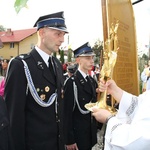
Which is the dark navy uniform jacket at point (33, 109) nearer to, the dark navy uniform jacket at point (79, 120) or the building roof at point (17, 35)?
the dark navy uniform jacket at point (79, 120)

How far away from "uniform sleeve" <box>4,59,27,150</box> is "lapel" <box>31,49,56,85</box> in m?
0.21

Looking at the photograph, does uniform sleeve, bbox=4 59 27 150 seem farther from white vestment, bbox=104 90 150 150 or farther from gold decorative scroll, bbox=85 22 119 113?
white vestment, bbox=104 90 150 150

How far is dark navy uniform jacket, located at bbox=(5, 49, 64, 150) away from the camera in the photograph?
7.07ft

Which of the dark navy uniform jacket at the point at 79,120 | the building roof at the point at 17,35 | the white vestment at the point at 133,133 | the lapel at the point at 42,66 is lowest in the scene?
the dark navy uniform jacket at the point at 79,120

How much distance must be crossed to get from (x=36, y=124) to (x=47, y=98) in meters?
0.27

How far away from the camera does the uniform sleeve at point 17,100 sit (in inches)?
A: 84.4

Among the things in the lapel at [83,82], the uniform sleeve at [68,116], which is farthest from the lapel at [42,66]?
the lapel at [83,82]

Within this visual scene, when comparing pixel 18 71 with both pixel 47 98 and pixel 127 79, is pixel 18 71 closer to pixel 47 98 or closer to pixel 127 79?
pixel 47 98

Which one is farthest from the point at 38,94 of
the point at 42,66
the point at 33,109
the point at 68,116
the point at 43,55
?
the point at 68,116

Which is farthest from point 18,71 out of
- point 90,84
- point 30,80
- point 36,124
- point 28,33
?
point 28,33

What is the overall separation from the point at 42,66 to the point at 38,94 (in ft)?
0.95

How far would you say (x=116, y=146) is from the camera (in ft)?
4.45

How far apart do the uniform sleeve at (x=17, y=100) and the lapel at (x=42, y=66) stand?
206 mm

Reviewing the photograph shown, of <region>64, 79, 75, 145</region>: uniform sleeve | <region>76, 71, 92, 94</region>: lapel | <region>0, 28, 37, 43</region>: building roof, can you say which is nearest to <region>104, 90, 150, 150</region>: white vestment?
<region>64, 79, 75, 145</region>: uniform sleeve
